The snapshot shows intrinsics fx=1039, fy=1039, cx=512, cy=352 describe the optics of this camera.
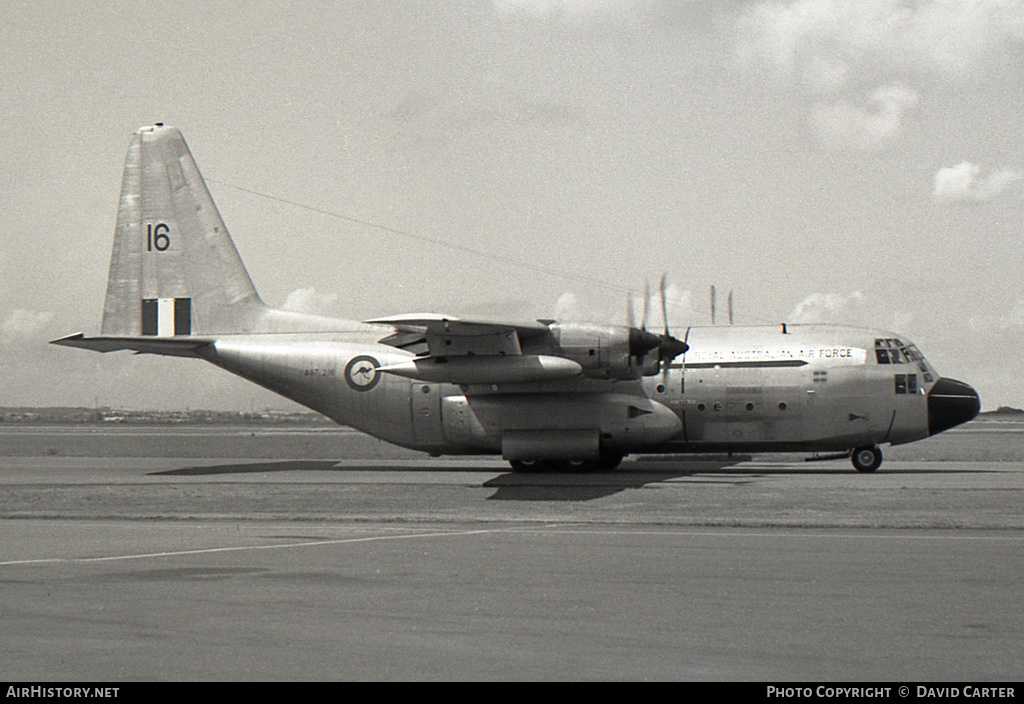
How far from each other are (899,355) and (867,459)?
3274 millimetres

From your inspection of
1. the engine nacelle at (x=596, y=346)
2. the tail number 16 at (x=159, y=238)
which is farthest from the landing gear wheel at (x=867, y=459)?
the tail number 16 at (x=159, y=238)

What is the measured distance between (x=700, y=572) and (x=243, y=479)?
815 inches

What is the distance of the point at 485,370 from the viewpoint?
2895cm

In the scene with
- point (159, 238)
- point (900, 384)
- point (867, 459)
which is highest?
point (159, 238)

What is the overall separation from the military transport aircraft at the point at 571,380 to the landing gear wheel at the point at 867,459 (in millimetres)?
49

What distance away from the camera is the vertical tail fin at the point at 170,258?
36.3 m

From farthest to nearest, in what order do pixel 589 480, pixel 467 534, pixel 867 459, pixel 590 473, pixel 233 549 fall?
pixel 590 473, pixel 867 459, pixel 589 480, pixel 467 534, pixel 233 549

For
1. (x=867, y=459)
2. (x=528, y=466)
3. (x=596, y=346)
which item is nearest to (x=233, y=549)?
(x=596, y=346)

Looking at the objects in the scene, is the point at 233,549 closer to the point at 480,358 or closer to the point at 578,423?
the point at 480,358

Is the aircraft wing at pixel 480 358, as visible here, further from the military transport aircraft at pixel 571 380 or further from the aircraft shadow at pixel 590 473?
the aircraft shadow at pixel 590 473

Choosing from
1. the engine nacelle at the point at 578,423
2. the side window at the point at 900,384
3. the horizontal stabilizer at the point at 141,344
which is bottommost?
the engine nacelle at the point at 578,423

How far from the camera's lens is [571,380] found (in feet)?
102
